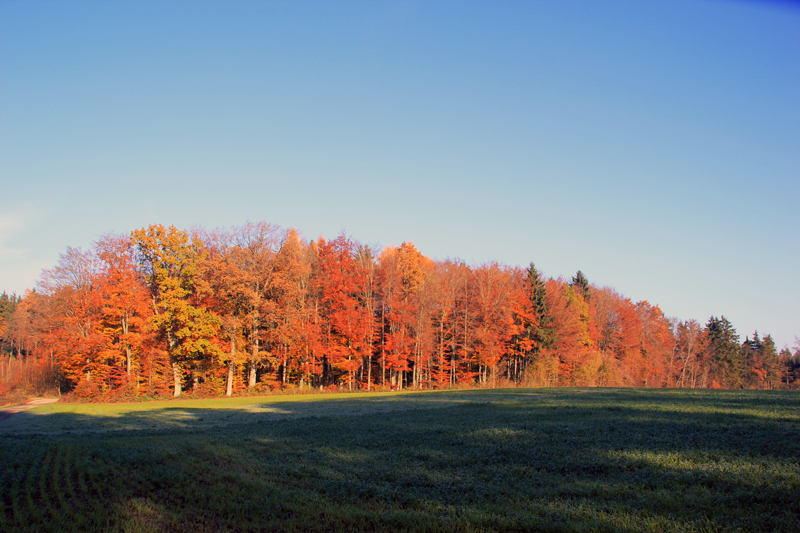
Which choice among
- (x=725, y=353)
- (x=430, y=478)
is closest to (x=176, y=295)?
(x=430, y=478)

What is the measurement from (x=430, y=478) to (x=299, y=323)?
137 feet

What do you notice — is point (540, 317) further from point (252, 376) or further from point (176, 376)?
point (176, 376)

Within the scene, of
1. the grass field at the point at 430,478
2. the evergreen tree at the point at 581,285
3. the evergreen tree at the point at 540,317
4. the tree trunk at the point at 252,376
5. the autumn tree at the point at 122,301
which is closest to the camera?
the grass field at the point at 430,478

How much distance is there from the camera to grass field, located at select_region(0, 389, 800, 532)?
7285 mm

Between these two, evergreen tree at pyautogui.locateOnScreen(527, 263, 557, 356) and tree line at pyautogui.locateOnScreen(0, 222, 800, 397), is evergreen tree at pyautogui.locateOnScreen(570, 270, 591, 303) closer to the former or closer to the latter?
tree line at pyautogui.locateOnScreen(0, 222, 800, 397)

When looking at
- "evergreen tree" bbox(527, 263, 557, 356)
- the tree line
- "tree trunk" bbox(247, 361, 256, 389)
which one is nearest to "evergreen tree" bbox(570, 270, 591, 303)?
the tree line

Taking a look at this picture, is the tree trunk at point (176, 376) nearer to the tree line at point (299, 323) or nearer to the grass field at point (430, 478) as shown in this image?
the tree line at point (299, 323)

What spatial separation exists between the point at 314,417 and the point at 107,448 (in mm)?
11132

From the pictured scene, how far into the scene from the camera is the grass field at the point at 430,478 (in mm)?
7285

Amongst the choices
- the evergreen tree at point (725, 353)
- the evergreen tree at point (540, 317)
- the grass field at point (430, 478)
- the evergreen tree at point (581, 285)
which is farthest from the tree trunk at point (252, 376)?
the evergreen tree at point (725, 353)

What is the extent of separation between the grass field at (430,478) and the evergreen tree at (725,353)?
306 ft

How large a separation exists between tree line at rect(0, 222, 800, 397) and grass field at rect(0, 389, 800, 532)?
98.3 ft

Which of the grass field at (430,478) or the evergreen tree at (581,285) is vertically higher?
the evergreen tree at (581,285)

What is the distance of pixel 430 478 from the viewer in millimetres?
10062
